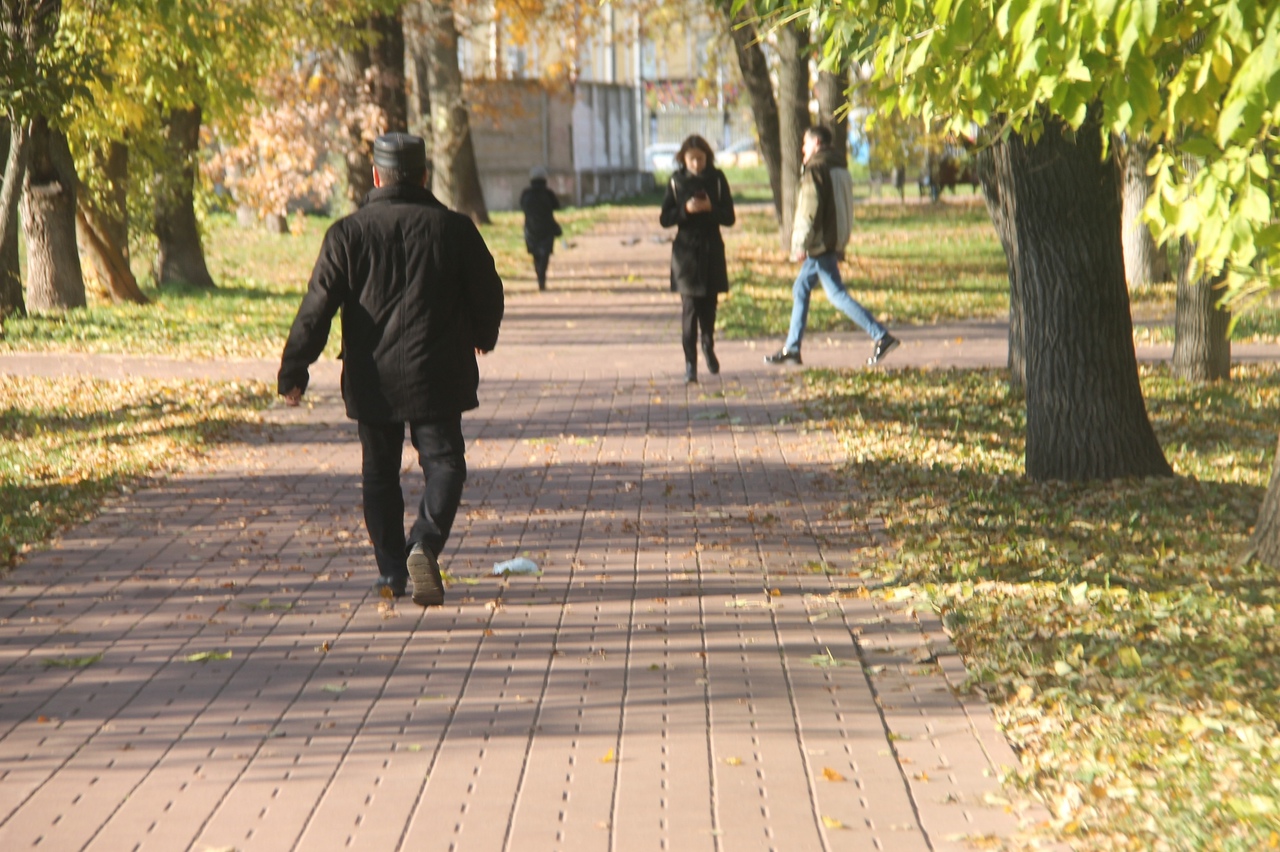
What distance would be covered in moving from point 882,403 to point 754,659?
669 cm

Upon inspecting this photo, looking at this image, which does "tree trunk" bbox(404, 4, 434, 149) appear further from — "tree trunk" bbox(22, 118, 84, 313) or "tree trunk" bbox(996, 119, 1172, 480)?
"tree trunk" bbox(996, 119, 1172, 480)

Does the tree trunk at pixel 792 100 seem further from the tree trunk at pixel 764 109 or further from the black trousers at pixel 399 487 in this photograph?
the black trousers at pixel 399 487

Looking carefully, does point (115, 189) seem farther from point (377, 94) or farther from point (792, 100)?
point (792, 100)

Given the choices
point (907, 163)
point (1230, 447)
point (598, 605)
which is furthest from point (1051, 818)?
point (907, 163)

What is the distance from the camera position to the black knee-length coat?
41.2 feet

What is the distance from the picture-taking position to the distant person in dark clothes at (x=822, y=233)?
528 inches

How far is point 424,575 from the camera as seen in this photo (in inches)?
247

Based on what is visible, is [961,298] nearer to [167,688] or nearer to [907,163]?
[907,163]

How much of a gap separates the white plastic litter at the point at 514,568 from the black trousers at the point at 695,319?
19.7 feet

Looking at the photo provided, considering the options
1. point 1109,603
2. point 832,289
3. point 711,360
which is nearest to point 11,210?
point 711,360

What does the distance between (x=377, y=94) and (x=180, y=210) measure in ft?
24.3

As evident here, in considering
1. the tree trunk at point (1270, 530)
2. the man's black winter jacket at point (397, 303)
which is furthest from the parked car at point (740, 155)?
the man's black winter jacket at point (397, 303)

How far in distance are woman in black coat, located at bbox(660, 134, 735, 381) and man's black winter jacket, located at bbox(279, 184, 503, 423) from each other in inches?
250

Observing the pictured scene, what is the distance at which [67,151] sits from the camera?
59.7ft
